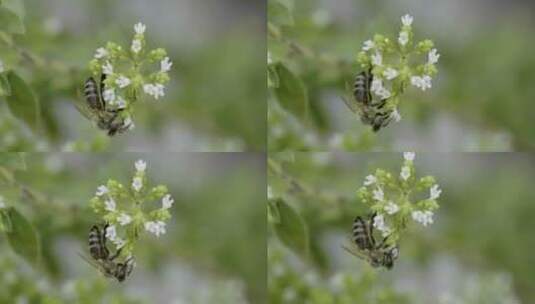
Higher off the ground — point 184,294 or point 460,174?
point 460,174

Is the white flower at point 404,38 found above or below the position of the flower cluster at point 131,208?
above

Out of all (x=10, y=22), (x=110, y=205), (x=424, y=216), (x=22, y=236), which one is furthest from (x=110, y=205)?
(x=424, y=216)

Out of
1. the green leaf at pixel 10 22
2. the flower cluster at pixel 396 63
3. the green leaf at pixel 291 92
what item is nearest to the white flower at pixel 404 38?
the flower cluster at pixel 396 63

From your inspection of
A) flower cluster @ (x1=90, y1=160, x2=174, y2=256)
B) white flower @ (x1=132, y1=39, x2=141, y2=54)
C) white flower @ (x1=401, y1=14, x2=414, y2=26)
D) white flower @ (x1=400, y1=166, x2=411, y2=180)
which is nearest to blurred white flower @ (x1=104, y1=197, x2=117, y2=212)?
flower cluster @ (x1=90, y1=160, x2=174, y2=256)

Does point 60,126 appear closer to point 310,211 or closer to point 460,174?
point 310,211

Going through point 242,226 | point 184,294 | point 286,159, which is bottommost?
point 184,294

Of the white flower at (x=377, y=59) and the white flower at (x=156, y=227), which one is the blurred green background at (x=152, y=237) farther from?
the white flower at (x=377, y=59)

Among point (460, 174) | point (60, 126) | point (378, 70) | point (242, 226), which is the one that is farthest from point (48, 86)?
point (460, 174)
